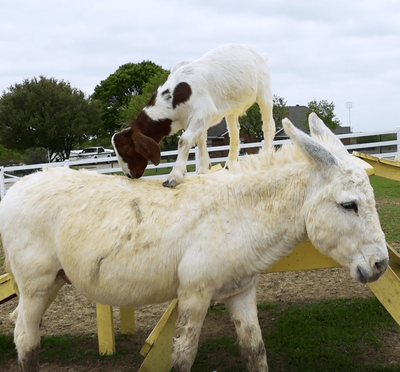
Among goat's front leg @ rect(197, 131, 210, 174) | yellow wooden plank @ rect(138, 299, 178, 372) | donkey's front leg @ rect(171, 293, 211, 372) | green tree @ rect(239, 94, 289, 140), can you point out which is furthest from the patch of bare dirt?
green tree @ rect(239, 94, 289, 140)

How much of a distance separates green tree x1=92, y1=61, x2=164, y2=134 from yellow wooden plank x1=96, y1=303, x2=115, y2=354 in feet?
143

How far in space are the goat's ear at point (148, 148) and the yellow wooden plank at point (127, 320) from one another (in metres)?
2.67

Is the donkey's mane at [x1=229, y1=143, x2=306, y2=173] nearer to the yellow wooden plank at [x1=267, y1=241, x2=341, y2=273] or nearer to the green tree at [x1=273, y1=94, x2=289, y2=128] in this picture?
the yellow wooden plank at [x1=267, y1=241, x2=341, y2=273]

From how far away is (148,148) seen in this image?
143 inches

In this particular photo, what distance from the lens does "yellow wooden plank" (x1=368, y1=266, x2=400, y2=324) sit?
384cm

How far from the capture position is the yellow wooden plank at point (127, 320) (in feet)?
18.7

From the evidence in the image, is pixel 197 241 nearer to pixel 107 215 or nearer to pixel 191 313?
pixel 191 313

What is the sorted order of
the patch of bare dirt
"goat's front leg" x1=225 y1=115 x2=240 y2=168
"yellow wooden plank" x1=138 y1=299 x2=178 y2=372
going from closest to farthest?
"yellow wooden plank" x1=138 y1=299 x2=178 y2=372 < "goat's front leg" x1=225 y1=115 x2=240 y2=168 < the patch of bare dirt

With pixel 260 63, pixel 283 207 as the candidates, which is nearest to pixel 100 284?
pixel 283 207

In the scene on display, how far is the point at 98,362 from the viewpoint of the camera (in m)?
4.95

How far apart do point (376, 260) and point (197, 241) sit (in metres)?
1.13

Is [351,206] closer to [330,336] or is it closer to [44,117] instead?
[330,336]

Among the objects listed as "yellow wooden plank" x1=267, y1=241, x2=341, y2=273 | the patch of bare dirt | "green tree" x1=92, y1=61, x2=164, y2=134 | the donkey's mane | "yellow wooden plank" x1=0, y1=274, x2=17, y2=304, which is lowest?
the patch of bare dirt

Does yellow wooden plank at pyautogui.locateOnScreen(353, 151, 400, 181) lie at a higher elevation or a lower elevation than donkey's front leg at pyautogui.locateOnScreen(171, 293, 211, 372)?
higher
